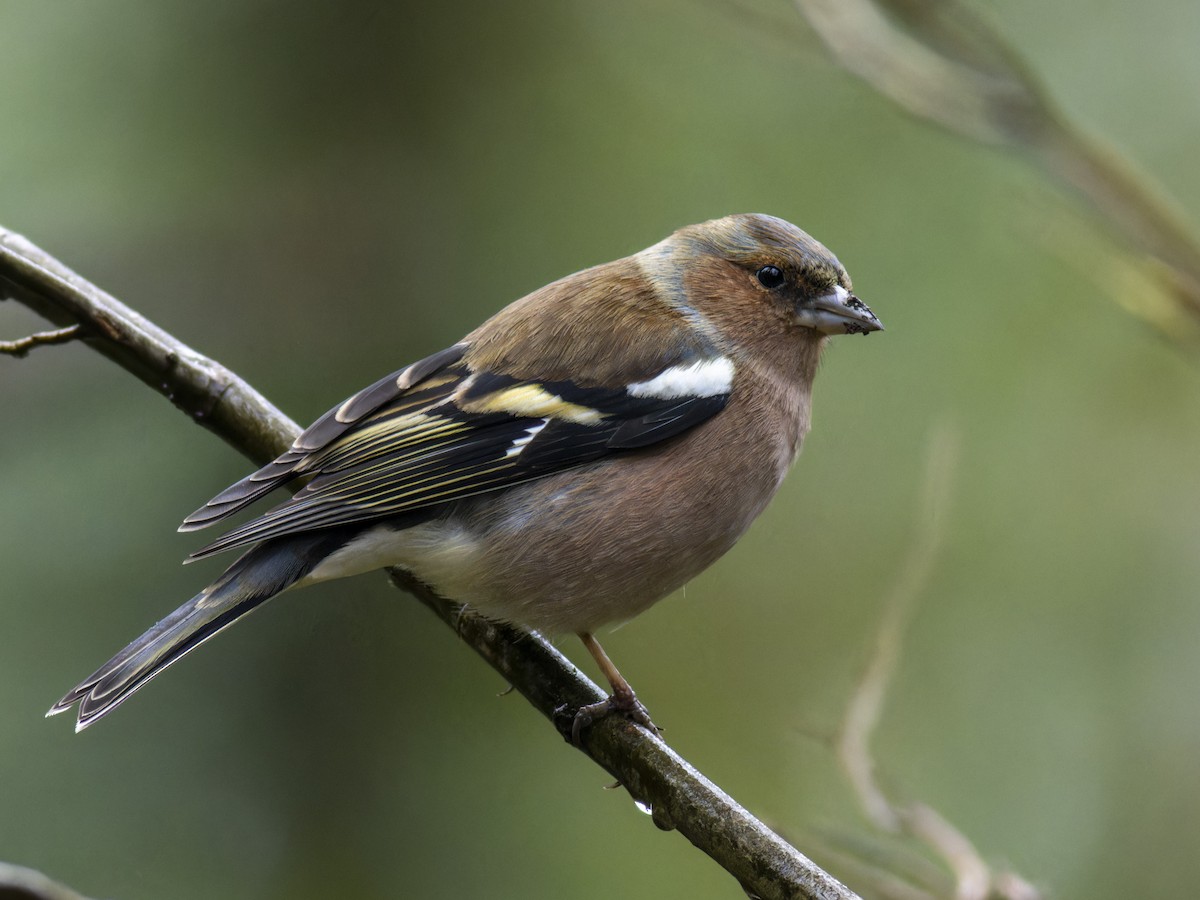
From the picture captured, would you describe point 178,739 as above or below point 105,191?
below

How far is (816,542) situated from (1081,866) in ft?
6.95

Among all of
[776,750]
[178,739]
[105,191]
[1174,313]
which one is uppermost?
[105,191]

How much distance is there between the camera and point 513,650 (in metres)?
3.28

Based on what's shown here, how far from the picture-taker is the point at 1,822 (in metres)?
5.27

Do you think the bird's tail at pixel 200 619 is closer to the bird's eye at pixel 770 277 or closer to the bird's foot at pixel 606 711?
the bird's foot at pixel 606 711

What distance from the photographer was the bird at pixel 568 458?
309cm

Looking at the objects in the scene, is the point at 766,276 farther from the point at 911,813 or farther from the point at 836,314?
the point at 911,813

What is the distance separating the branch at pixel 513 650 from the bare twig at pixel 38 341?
0.05 meters

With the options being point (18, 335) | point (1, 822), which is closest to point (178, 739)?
point (1, 822)

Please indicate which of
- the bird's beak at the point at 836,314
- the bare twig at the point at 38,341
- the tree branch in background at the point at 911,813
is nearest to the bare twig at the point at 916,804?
the tree branch in background at the point at 911,813

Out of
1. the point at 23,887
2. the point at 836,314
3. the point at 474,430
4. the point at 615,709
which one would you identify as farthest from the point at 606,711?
the point at 23,887

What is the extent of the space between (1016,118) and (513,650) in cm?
183

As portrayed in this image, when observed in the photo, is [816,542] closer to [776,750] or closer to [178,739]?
[776,750]

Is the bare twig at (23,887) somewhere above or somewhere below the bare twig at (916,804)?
above
